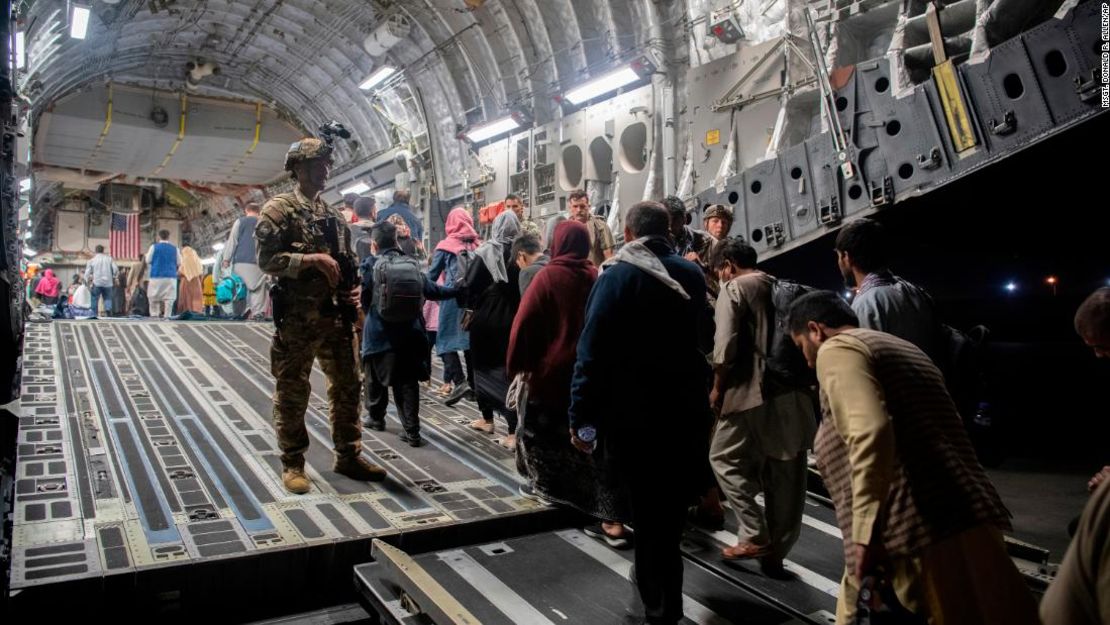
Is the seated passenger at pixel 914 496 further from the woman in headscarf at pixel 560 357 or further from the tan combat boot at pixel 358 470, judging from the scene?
the tan combat boot at pixel 358 470

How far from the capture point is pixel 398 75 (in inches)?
642

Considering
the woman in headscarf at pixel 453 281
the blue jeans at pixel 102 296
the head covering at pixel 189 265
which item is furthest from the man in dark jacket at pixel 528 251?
the blue jeans at pixel 102 296

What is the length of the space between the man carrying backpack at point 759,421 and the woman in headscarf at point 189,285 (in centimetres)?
1168

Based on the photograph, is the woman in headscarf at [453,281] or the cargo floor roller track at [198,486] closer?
the cargo floor roller track at [198,486]

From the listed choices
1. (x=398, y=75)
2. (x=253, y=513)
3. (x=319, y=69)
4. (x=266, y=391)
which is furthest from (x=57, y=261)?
(x=253, y=513)

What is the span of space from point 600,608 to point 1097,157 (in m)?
6.50

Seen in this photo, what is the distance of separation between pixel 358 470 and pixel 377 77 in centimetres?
1376

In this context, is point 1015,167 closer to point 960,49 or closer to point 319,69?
point 960,49

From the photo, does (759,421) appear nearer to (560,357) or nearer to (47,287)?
(560,357)

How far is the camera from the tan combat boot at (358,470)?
438cm

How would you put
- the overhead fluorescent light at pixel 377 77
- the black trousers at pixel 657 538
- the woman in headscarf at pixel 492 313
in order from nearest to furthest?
the black trousers at pixel 657 538
the woman in headscarf at pixel 492 313
the overhead fluorescent light at pixel 377 77

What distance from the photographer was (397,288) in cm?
490

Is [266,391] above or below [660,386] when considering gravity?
above

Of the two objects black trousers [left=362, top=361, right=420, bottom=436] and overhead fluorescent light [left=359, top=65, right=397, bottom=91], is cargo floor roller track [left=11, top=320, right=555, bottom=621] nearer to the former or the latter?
black trousers [left=362, top=361, right=420, bottom=436]
